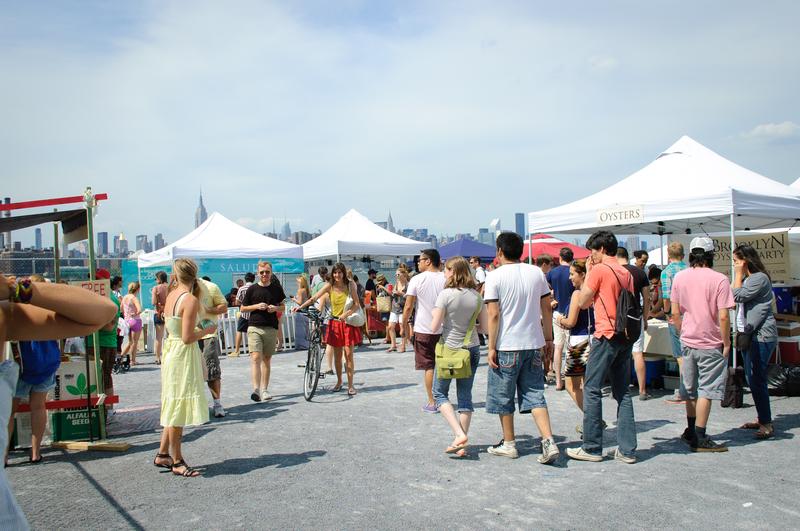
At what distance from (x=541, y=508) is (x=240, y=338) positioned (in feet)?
34.5

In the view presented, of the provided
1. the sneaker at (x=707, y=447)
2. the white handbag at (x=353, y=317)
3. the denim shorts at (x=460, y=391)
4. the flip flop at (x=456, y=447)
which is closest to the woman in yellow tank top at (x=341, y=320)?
the white handbag at (x=353, y=317)

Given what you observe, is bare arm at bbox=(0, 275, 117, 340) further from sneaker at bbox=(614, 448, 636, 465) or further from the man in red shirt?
sneaker at bbox=(614, 448, 636, 465)

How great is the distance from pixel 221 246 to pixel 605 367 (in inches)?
533

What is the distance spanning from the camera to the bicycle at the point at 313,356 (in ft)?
26.6

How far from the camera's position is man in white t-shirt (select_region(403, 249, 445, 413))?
6.77m

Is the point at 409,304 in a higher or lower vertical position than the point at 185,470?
higher

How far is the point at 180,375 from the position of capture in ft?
16.6

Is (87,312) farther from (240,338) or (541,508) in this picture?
(240,338)

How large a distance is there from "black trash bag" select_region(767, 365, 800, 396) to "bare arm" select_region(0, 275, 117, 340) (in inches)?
304

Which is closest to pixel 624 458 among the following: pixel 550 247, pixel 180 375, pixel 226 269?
pixel 180 375

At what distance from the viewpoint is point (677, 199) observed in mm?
8938

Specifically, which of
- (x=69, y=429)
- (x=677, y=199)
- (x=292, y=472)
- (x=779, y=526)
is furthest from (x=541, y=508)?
(x=677, y=199)

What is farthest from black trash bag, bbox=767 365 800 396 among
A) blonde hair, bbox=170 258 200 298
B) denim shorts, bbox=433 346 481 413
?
blonde hair, bbox=170 258 200 298

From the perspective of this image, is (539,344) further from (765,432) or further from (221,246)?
(221,246)
